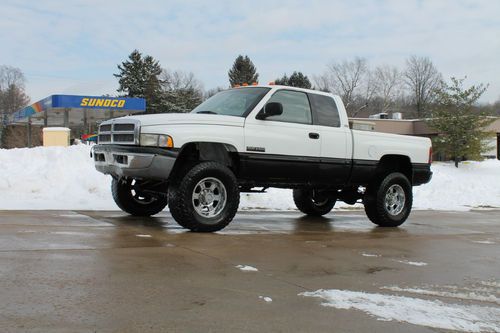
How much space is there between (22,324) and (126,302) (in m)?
0.77

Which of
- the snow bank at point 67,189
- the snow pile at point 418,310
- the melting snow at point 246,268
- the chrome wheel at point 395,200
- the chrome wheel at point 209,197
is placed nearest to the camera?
the snow pile at point 418,310

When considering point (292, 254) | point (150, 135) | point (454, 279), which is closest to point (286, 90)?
point (150, 135)

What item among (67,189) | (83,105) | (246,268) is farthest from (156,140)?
(83,105)

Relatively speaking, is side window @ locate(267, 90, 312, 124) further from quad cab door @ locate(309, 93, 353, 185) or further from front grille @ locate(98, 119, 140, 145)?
front grille @ locate(98, 119, 140, 145)

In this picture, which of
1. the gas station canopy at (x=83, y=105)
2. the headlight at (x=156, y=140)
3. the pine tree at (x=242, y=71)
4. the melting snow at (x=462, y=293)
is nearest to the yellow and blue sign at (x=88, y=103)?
the gas station canopy at (x=83, y=105)

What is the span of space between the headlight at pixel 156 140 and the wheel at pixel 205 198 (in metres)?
0.49

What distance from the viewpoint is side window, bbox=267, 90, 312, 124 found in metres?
8.37

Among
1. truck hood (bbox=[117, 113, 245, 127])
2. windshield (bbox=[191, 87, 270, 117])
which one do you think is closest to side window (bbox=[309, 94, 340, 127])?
windshield (bbox=[191, 87, 270, 117])

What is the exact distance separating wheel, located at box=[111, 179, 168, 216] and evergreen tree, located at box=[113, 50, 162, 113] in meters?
60.3

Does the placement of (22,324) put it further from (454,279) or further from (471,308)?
(454,279)

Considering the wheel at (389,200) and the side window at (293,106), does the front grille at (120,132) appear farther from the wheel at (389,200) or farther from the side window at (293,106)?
the wheel at (389,200)

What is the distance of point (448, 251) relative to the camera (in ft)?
22.8

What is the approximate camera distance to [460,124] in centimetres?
2725

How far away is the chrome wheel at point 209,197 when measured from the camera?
7.45 m
